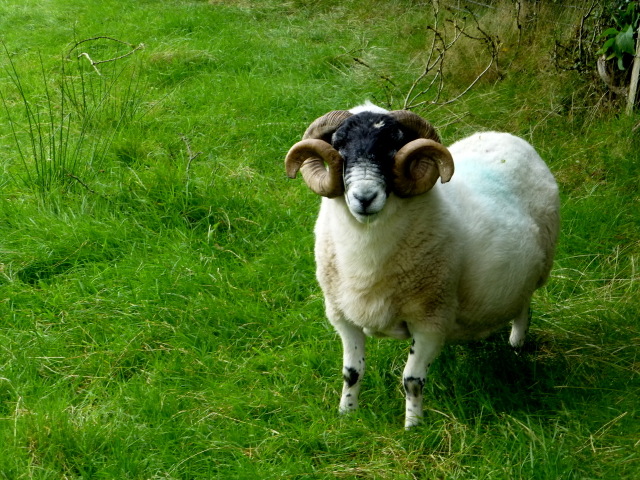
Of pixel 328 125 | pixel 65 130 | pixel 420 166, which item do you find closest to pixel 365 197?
pixel 420 166

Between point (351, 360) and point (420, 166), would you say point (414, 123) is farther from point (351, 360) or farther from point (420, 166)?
point (351, 360)

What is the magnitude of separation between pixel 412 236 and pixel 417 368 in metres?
0.63

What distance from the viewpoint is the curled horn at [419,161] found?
3.32 meters

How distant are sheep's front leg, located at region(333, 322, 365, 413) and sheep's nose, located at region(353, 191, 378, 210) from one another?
0.81m

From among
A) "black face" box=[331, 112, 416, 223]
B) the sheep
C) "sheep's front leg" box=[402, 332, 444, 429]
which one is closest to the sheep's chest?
the sheep

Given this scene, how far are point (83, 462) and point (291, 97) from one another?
516 centimetres

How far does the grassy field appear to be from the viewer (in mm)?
3572

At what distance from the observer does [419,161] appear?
341 centimetres

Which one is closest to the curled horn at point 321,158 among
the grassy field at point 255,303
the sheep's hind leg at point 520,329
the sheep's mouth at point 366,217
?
the sheep's mouth at point 366,217

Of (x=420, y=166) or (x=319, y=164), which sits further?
(x=319, y=164)

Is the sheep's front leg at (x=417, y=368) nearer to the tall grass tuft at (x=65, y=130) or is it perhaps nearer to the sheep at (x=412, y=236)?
the sheep at (x=412, y=236)

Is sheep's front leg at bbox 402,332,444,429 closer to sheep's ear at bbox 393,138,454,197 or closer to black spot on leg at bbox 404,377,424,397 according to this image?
black spot on leg at bbox 404,377,424,397

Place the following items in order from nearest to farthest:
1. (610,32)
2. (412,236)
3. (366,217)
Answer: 1. (366,217)
2. (412,236)
3. (610,32)

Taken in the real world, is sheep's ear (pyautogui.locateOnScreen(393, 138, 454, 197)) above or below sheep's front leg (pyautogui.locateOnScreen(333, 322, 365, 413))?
above
